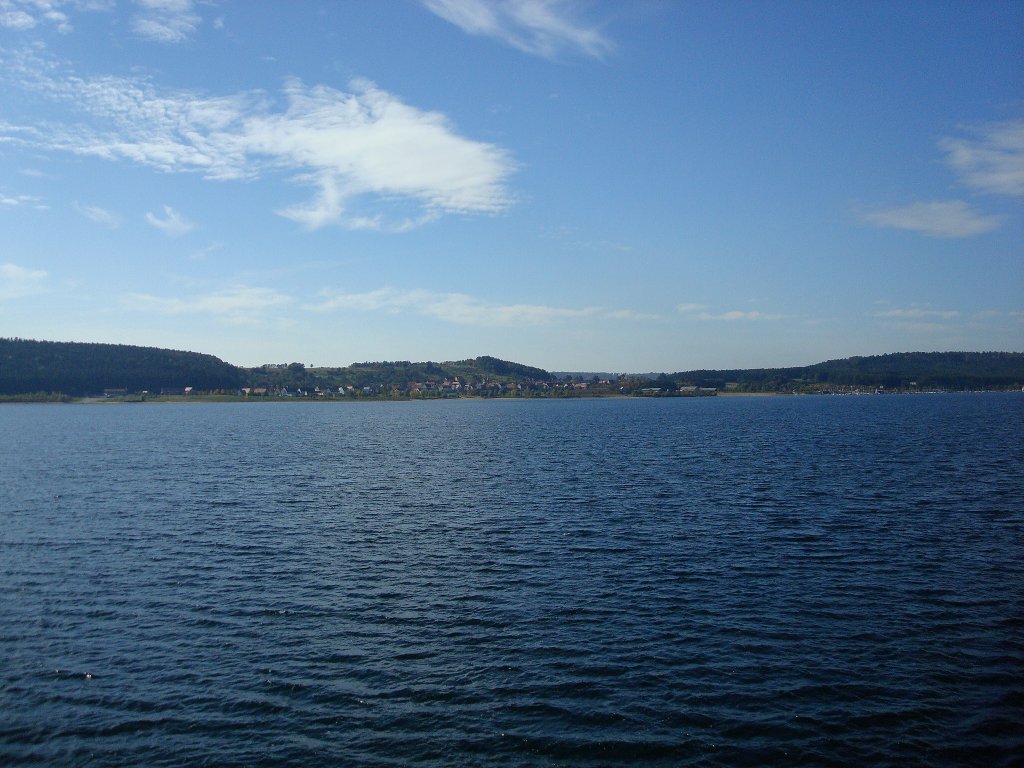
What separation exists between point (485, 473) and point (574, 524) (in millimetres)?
28175

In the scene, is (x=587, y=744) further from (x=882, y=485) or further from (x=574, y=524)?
(x=882, y=485)

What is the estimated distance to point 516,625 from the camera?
1102 inches

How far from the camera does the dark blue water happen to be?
19.7m

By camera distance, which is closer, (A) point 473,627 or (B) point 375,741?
(B) point 375,741

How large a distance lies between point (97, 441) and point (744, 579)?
369ft

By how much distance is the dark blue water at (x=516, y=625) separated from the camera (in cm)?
1967

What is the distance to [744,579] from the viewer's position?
33656 millimetres

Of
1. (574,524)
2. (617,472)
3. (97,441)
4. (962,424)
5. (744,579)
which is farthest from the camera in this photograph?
(962,424)

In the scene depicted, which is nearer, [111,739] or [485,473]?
[111,739]

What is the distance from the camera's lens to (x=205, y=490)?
61469 millimetres

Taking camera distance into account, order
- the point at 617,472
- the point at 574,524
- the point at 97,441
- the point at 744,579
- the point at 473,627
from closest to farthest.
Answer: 1. the point at 473,627
2. the point at 744,579
3. the point at 574,524
4. the point at 617,472
5. the point at 97,441

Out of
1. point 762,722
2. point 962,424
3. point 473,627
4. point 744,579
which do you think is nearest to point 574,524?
point 744,579

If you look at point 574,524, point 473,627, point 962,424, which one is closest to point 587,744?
point 473,627

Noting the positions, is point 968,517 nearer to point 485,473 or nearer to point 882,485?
point 882,485
